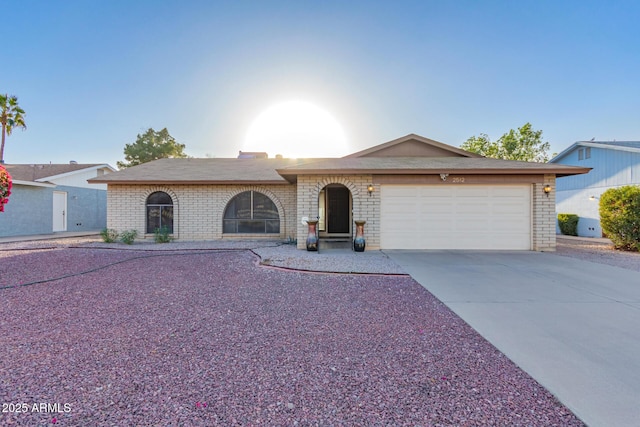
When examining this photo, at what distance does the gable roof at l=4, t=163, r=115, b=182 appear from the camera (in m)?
16.2

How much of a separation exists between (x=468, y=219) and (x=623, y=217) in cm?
551

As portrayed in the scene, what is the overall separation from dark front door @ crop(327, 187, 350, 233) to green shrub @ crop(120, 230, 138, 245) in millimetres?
8520

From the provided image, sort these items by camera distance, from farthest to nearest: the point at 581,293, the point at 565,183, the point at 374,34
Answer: the point at 565,183
the point at 374,34
the point at 581,293

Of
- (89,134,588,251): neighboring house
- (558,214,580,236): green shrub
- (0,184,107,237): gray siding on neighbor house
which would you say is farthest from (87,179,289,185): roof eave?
(558,214,580,236): green shrub

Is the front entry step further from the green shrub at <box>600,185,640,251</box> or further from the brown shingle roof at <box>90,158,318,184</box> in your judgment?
the green shrub at <box>600,185,640,251</box>

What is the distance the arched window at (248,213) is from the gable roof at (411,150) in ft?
14.0

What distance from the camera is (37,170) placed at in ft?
59.2

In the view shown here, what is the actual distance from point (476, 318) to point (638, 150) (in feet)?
54.6

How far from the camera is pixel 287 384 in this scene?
2299mm

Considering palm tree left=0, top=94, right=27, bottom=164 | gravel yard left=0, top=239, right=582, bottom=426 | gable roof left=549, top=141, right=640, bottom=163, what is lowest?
gravel yard left=0, top=239, right=582, bottom=426

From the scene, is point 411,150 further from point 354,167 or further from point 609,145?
point 609,145

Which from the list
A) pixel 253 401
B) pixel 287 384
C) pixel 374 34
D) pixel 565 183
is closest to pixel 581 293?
pixel 287 384

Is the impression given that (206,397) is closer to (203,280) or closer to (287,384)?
(287,384)

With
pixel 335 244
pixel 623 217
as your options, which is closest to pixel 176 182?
pixel 335 244
